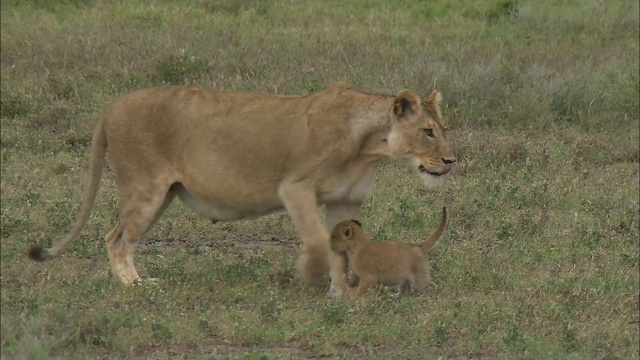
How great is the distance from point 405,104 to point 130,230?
1.71m

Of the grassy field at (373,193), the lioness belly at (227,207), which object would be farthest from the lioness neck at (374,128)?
the grassy field at (373,193)

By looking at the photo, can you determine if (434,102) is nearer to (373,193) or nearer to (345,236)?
(345,236)

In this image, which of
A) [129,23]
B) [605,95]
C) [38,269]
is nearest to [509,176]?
[605,95]

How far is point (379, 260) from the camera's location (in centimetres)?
798

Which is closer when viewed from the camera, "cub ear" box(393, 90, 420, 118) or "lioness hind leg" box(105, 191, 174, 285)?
"cub ear" box(393, 90, 420, 118)

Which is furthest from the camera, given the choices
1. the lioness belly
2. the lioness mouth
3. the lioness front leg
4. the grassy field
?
the lioness belly

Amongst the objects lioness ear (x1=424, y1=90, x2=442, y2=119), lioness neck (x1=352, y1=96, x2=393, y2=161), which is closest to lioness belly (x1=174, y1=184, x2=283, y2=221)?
lioness neck (x1=352, y1=96, x2=393, y2=161)

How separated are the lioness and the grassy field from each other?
0.35 meters

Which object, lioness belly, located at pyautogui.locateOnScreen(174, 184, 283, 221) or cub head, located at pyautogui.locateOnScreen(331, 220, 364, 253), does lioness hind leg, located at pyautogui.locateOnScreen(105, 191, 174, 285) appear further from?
cub head, located at pyautogui.locateOnScreen(331, 220, 364, 253)

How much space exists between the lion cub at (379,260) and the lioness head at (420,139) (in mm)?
424

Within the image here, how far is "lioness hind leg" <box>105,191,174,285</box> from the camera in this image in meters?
8.16

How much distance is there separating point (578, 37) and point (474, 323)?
29.8 feet

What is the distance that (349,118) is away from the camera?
315 inches

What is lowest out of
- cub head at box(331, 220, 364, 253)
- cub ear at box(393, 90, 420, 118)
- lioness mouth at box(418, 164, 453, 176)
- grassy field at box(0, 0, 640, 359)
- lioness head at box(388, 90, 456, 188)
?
grassy field at box(0, 0, 640, 359)
